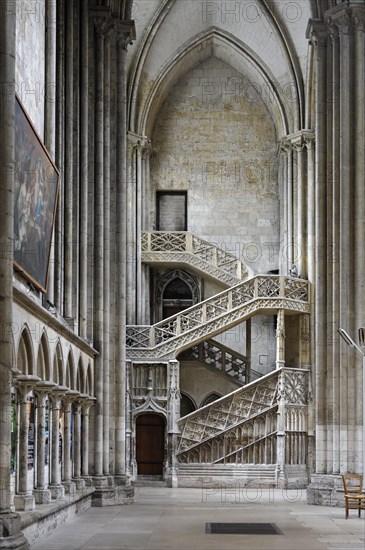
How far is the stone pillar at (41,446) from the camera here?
1716 cm

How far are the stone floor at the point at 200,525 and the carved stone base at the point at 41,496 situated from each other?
55 cm

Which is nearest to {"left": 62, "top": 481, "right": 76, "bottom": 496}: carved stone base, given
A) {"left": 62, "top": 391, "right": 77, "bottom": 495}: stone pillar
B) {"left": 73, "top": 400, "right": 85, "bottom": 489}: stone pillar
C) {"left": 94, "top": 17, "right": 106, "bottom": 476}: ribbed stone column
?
{"left": 62, "top": 391, "right": 77, "bottom": 495}: stone pillar

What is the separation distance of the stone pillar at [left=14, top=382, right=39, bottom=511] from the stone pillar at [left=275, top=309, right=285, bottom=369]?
20.1 m

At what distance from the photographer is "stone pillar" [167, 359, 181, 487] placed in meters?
33.8

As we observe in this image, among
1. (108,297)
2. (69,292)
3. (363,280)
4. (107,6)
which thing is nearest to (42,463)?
(69,292)

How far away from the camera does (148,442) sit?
35.7 m

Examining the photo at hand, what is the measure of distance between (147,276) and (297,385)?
23.5 ft

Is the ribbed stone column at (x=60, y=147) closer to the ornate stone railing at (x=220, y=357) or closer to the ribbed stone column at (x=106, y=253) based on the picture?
the ribbed stone column at (x=106, y=253)

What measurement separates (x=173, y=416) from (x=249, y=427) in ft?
Answer: 8.03

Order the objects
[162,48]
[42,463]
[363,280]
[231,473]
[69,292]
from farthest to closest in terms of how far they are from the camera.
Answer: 1. [162,48]
2. [231,473]
3. [363,280]
4. [69,292]
5. [42,463]

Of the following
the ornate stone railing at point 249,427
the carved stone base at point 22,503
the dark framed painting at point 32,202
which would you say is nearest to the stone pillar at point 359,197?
the dark framed painting at point 32,202

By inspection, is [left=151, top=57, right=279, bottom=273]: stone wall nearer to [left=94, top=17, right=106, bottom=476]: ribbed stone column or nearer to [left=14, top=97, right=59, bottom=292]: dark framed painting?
[left=94, top=17, right=106, bottom=476]: ribbed stone column

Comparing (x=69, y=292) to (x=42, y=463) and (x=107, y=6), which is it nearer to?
(x=42, y=463)

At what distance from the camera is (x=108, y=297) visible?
82.0 ft
